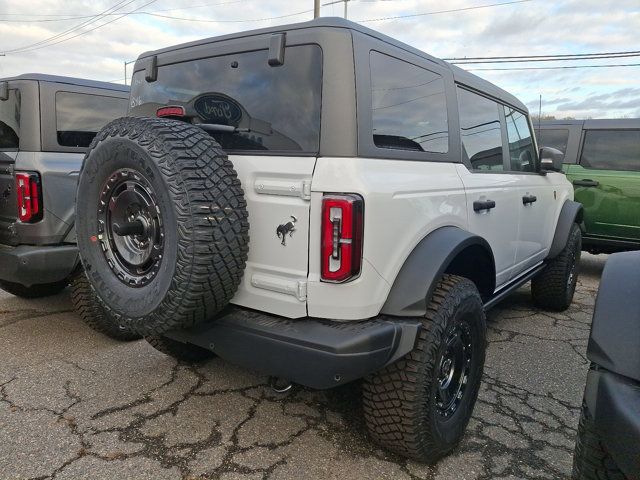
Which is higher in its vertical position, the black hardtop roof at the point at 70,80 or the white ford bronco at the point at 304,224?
the black hardtop roof at the point at 70,80

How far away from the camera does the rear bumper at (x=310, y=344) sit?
1853 millimetres

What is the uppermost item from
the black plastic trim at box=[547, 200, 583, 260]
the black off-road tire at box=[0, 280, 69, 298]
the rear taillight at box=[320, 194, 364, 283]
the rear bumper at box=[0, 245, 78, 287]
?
the rear taillight at box=[320, 194, 364, 283]

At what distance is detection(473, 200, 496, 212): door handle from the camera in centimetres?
269

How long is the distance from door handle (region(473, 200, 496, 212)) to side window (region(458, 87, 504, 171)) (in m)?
0.22

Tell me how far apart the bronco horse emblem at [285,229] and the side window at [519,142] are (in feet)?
7.16

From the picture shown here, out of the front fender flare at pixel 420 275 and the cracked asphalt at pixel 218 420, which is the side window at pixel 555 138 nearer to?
the cracked asphalt at pixel 218 420

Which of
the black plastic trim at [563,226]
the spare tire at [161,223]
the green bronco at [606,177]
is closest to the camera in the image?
the spare tire at [161,223]

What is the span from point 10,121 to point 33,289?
158 cm

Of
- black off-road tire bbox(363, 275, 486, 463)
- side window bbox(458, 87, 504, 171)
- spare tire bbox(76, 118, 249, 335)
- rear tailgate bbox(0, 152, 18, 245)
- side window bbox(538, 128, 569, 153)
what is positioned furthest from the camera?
side window bbox(538, 128, 569, 153)

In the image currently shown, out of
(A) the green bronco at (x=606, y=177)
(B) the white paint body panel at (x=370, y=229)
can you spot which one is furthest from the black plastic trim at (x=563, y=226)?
(B) the white paint body panel at (x=370, y=229)

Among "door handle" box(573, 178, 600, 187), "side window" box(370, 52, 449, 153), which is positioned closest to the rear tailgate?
"side window" box(370, 52, 449, 153)

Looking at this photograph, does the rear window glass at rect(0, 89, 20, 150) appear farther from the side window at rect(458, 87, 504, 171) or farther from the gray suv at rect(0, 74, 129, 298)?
the side window at rect(458, 87, 504, 171)

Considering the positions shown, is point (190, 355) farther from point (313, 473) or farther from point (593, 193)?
point (593, 193)

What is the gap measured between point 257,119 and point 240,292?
77 cm
